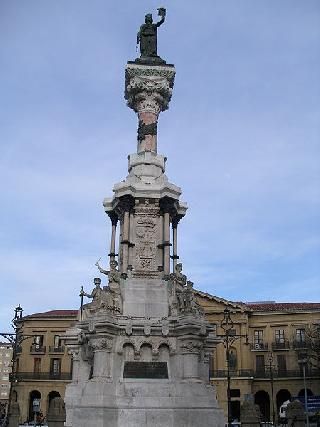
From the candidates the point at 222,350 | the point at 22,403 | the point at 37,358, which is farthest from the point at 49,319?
the point at 222,350

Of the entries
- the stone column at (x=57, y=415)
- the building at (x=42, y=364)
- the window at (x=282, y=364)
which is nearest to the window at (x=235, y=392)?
the window at (x=282, y=364)

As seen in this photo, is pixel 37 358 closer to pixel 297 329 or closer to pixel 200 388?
pixel 297 329

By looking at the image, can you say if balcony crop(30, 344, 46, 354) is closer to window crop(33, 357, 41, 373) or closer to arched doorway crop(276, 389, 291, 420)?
window crop(33, 357, 41, 373)

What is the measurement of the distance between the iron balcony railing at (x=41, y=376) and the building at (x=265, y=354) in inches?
709

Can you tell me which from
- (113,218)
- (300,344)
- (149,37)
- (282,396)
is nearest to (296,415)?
(113,218)

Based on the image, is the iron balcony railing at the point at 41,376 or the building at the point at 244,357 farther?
the iron balcony railing at the point at 41,376

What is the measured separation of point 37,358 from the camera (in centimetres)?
6812

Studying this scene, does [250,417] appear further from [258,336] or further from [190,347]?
[258,336]

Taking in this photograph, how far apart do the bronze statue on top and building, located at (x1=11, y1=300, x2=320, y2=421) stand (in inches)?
1718

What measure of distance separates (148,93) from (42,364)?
52002 millimetres

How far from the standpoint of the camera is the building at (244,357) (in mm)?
63500

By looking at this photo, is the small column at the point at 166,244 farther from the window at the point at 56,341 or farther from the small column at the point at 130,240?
the window at the point at 56,341

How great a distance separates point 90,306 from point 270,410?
51.4 m

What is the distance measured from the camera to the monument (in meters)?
17.0
